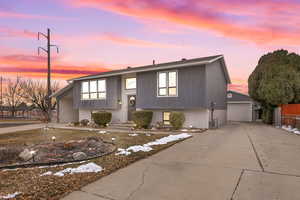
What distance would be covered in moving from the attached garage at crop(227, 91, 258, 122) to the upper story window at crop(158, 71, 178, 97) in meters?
14.0

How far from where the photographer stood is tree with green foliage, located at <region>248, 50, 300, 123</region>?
1435 cm

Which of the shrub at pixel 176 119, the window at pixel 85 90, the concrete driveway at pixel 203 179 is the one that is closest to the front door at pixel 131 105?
the window at pixel 85 90

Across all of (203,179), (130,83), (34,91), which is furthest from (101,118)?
(34,91)

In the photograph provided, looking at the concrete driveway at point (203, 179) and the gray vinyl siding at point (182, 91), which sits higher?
the gray vinyl siding at point (182, 91)

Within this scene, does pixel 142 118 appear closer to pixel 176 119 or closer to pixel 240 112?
pixel 176 119

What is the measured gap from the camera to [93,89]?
16891mm

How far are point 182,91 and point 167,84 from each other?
1336mm

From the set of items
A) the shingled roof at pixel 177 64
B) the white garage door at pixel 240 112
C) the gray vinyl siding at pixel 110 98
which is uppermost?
the shingled roof at pixel 177 64

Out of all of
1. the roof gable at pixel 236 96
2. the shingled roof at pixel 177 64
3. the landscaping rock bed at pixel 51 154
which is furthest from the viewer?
the roof gable at pixel 236 96

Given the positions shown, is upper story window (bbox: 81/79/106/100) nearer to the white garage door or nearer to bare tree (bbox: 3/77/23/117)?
the white garage door

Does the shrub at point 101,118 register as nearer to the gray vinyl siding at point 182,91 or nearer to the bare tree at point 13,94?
the gray vinyl siding at point 182,91

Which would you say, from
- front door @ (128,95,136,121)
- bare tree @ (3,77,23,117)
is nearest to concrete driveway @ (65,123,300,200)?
front door @ (128,95,136,121)

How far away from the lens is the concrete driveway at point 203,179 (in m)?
2.77

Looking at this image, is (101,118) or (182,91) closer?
(182,91)
